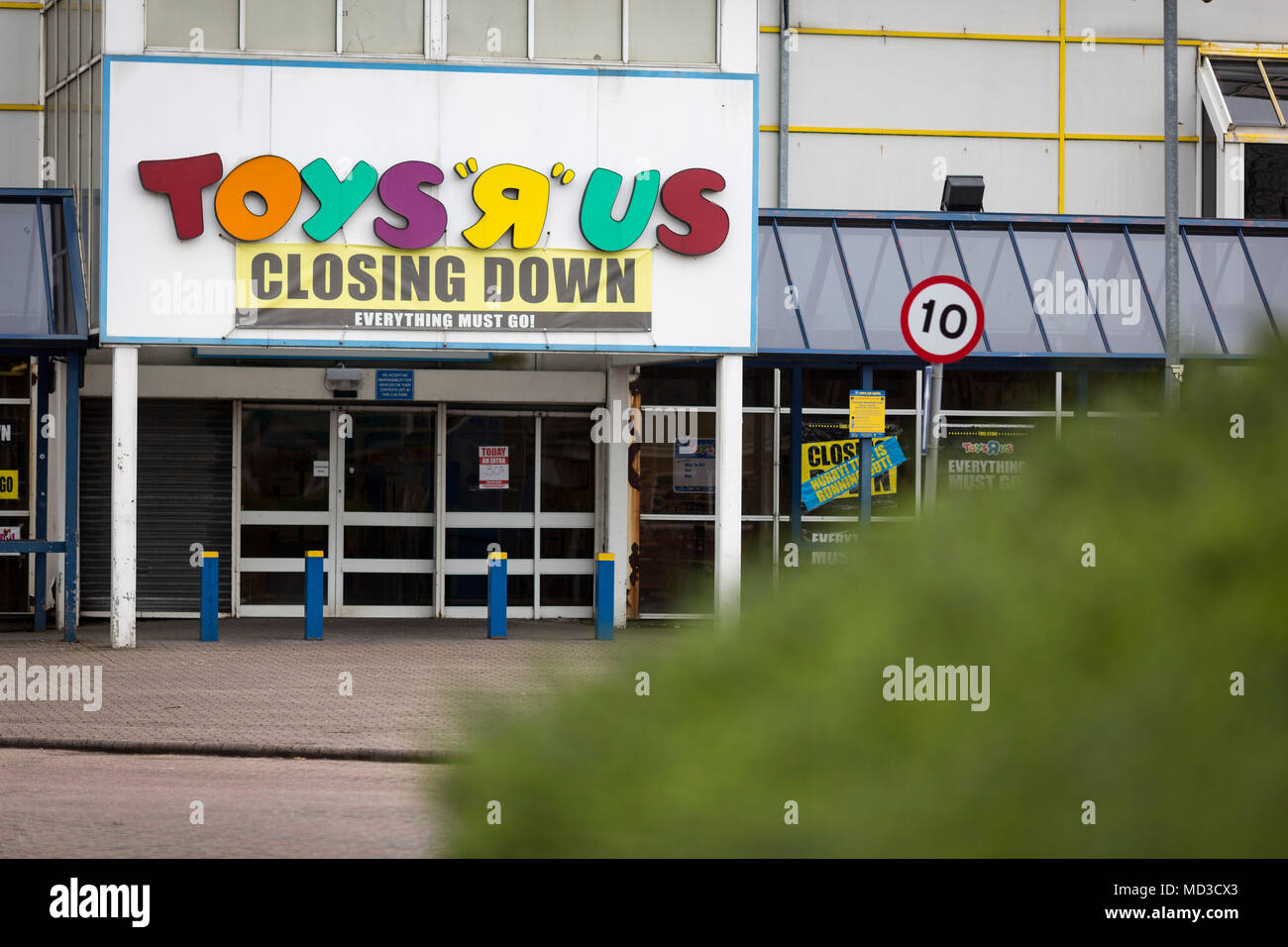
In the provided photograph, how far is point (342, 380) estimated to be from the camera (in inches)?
730

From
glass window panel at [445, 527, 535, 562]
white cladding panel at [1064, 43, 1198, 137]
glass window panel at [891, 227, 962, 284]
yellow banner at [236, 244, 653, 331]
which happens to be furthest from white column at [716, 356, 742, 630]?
white cladding panel at [1064, 43, 1198, 137]

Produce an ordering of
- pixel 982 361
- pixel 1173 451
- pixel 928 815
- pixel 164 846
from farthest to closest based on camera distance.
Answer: pixel 982 361 → pixel 164 846 → pixel 1173 451 → pixel 928 815

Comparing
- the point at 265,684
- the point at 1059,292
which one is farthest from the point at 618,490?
the point at 265,684

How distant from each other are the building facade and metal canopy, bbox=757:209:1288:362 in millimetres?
48

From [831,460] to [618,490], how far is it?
3.01 meters

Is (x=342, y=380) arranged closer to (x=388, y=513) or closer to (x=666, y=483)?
(x=388, y=513)

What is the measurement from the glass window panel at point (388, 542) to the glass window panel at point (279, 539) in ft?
1.16

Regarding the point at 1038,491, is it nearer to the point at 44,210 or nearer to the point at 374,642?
the point at 374,642

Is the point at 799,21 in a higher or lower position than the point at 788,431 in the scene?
higher

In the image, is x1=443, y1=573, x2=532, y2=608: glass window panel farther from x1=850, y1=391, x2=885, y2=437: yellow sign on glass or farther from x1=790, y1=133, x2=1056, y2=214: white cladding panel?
x1=850, y1=391, x2=885, y2=437: yellow sign on glass

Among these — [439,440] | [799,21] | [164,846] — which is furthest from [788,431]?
[164,846]

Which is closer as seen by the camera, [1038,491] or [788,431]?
[1038,491]
